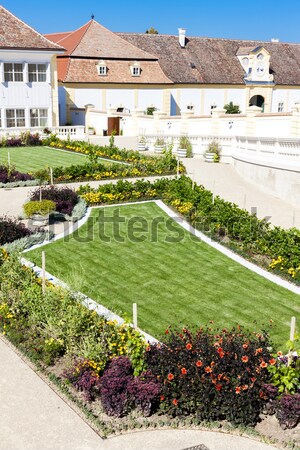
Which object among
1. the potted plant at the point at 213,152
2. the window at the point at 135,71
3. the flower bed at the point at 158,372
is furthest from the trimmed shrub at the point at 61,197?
the window at the point at 135,71

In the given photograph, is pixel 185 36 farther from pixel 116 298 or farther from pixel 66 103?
pixel 116 298

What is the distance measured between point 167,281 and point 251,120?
2088cm

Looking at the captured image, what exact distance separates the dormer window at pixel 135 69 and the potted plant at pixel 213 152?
1990 centimetres

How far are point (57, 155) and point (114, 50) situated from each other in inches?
821

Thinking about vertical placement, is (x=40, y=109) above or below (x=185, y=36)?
below

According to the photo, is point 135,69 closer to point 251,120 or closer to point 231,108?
point 231,108

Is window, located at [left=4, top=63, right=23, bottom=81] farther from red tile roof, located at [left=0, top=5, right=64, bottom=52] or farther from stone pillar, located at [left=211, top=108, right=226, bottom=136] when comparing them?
stone pillar, located at [left=211, top=108, right=226, bottom=136]

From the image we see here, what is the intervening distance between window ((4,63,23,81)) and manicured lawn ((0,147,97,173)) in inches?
283

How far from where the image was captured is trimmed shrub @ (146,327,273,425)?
8.07 meters

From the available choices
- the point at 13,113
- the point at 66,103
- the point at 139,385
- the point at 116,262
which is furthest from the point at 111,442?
the point at 66,103

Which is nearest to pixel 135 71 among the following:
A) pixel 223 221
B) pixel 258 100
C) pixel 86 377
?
pixel 258 100

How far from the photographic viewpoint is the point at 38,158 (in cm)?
3083

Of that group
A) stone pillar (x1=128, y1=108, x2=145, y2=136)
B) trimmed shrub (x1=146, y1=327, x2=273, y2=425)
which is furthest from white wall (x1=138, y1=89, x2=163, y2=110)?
trimmed shrub (x1=146, y1=327, x2=273, y2=425)

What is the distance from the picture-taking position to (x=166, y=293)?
1278 centimetres
